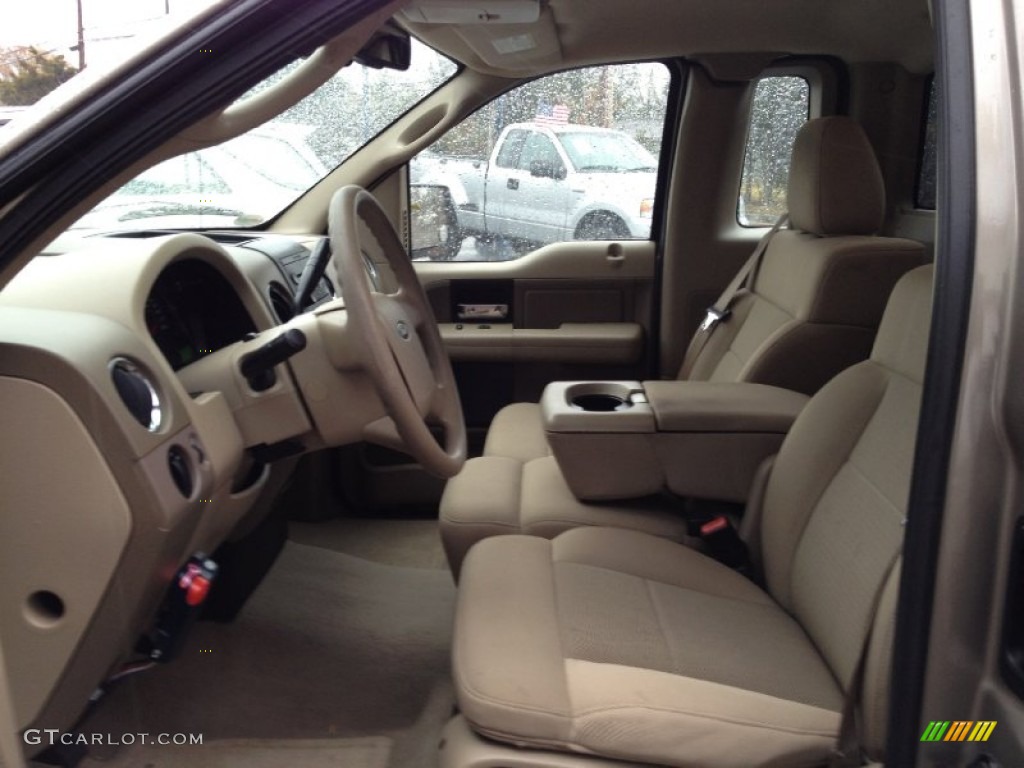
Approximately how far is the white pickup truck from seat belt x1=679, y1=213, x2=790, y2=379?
0.54m

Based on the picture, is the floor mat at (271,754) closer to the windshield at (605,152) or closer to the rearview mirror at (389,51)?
the rearview mirror at (389,51)

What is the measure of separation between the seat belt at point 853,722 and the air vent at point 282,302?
53.6 inches

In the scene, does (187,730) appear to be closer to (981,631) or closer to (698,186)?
(981,631)

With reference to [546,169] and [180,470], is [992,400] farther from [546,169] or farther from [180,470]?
[546,169]

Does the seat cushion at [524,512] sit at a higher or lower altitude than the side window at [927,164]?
lower

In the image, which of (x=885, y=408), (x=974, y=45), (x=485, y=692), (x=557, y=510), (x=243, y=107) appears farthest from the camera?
(x=557, y=510)

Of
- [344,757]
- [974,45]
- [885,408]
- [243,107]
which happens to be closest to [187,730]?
[344,757]

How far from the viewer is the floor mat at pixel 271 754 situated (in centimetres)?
170

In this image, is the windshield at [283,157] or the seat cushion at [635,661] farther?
the windshield at [283,157]

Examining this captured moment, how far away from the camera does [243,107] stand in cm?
113

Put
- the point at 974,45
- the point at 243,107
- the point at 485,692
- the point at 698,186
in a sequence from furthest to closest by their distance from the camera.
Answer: the point at 698,186 → the point at 485,692 → the point at 243,107 → the point at 974,45

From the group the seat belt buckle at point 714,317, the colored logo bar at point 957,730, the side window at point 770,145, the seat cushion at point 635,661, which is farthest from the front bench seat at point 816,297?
the colored logo bar at point 957,730

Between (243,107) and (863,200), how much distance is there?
5.34 ft

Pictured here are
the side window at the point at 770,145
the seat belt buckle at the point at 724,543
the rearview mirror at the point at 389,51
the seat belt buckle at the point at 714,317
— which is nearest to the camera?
the rearview mirror at the point at 389,51
